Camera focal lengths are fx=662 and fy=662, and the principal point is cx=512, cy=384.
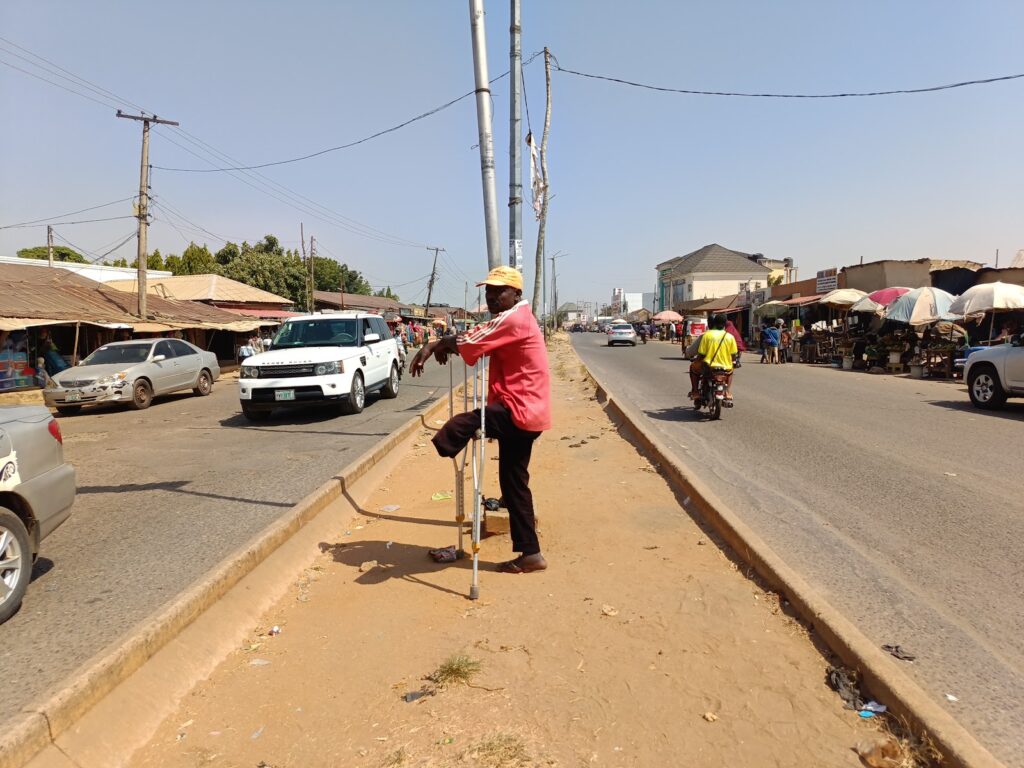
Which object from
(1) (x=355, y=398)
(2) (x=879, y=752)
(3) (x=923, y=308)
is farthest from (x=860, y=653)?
(3) (x=923, y=308)

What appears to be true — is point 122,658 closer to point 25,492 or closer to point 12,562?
point 12,562

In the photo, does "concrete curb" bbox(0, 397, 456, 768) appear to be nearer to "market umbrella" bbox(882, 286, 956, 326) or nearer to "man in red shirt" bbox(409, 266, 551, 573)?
"man in red shirt" bbox(409, 266, 551, 573)

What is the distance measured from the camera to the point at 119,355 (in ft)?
50.0

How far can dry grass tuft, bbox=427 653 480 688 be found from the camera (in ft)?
9.90

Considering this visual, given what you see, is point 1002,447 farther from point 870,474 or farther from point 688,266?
point 688,266

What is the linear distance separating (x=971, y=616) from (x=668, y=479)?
330 centimetres

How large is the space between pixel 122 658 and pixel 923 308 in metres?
23.0

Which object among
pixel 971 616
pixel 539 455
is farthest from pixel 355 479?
pixel 971 616

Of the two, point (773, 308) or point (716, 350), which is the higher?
point (773, 308)

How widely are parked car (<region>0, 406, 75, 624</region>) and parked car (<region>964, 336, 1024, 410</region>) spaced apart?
43.4ft

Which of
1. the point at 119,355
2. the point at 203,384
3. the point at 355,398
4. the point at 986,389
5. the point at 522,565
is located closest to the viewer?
the point at 522,565

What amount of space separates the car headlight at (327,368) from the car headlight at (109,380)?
5.89 meters

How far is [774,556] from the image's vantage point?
4219 millimetres

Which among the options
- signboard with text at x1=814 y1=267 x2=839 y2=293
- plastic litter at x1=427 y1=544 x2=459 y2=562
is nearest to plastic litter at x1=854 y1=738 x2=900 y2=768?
plastic litter at x1=427 y1=544 x2=459 y2=562
